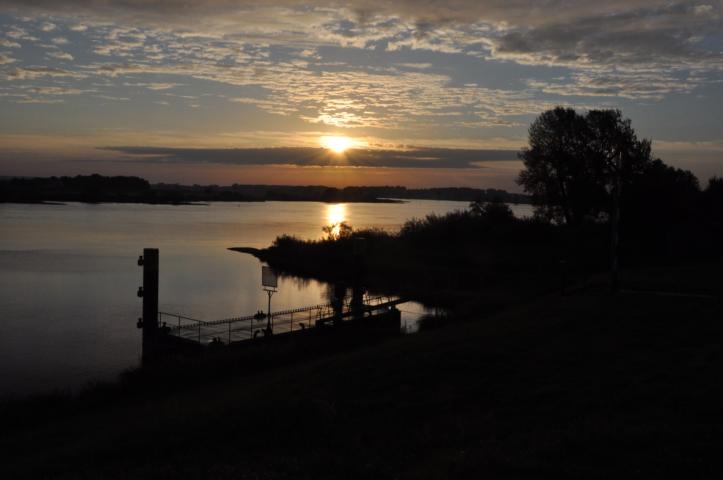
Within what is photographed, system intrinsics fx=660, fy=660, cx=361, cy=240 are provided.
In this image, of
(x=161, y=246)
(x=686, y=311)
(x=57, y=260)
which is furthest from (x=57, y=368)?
(x=161, y=246)

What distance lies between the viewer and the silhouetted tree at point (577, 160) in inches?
2215

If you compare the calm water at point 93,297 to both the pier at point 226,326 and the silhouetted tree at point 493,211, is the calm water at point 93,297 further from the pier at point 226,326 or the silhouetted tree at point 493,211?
the silhouetted tree at point 493,211

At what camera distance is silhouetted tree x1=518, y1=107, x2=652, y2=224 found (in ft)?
185

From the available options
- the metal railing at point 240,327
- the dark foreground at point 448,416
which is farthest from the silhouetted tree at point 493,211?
the dark foreground at point 448,416

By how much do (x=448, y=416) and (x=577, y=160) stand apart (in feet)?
165

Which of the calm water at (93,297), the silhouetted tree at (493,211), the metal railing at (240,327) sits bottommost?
the calm water at (93,297)

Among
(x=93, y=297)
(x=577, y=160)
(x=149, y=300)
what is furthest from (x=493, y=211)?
(x=149, y=300)

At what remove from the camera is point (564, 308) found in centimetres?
2002

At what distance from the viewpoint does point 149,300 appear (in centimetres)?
2558

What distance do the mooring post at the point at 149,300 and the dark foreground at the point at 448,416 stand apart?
7.48 meters

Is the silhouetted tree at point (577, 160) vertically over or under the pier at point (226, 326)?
over

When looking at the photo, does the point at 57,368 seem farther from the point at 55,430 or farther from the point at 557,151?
the point at 557,151

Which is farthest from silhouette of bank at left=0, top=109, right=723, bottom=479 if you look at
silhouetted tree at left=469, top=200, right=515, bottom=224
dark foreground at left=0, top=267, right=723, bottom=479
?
silhouetted tree at left=469, top=200, right=515, bottom=224

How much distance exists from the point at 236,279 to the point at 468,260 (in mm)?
20093
